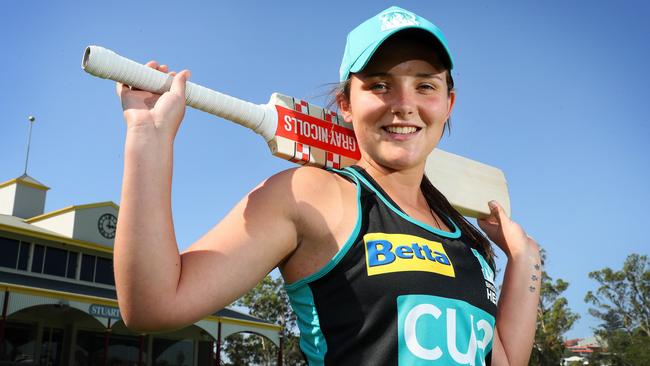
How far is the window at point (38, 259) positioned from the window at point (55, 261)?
0.53 ft

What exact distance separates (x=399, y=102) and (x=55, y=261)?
20561mm

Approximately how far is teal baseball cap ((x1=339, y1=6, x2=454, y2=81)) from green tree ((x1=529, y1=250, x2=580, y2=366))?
41.5 m

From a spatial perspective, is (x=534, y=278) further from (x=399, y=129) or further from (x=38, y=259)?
(x=38, y=259)

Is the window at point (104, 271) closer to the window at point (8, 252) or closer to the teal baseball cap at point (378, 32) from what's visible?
the window at point (8, 252)

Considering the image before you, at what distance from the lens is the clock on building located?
70.0 feet

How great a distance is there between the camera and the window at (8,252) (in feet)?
60.5

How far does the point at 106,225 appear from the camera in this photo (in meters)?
21.6

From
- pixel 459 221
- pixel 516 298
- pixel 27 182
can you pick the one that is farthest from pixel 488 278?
pixel 27 182

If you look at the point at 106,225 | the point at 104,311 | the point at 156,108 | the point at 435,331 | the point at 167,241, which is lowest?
the point at 435,331

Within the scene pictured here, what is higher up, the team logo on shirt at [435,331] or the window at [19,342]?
the window at [19,342]

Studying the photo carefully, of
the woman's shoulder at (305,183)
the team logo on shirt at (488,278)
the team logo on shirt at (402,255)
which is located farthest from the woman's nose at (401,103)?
the team logo on shirt at (488,278)

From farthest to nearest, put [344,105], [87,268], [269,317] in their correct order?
[269,317], [87,268], [344,105]

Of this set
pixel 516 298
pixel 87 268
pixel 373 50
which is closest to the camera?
pixel 373 50

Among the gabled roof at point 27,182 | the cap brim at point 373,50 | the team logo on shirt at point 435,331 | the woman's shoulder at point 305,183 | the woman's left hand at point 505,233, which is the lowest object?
the team logo on shirt at point 435,331
